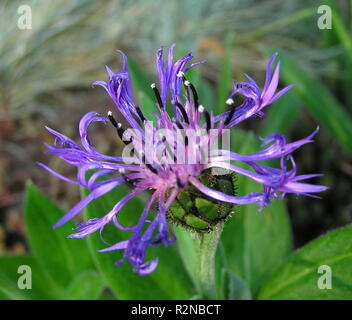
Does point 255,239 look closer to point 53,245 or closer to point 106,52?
point 53,245

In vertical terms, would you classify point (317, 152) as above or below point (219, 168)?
above

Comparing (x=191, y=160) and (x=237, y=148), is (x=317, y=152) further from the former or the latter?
(x=191, y=160)

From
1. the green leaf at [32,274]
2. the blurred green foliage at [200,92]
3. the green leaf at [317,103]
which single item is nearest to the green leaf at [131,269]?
the blurred green foliage at [200,92]

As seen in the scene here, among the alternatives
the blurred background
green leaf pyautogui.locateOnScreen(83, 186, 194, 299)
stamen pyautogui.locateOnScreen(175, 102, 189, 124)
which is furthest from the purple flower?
the blurred background

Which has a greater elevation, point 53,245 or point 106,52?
point 106,52

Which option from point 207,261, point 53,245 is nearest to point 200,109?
point 207,261

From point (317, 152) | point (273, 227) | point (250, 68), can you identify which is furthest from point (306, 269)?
point (250, 68)

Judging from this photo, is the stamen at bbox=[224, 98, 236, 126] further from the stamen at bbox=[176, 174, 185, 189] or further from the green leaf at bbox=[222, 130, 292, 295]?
the green leaf at bbox=[222, 130, 292, 295]
